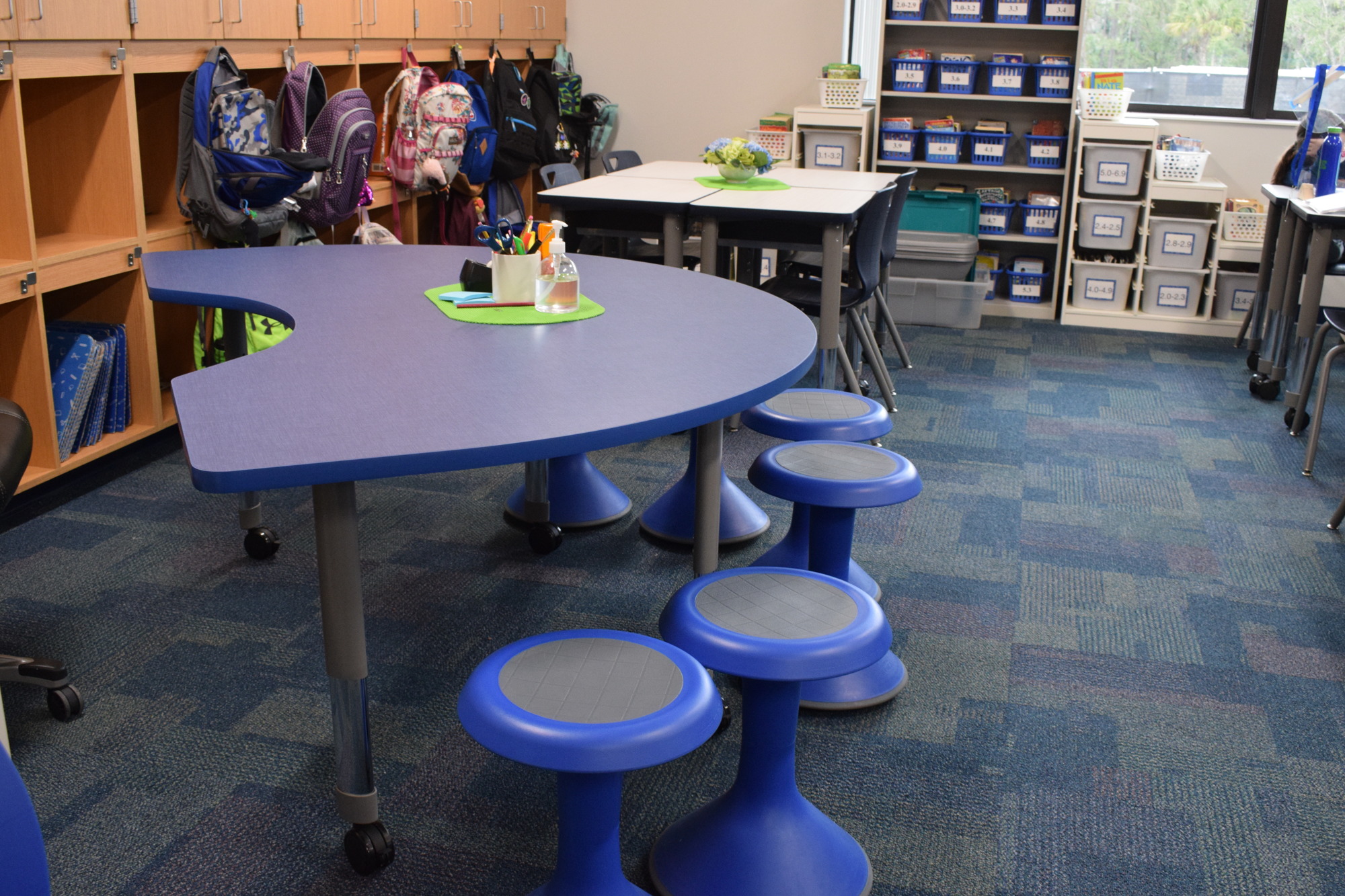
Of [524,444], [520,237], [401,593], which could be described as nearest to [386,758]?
[401,593]

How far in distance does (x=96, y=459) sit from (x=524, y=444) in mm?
2494

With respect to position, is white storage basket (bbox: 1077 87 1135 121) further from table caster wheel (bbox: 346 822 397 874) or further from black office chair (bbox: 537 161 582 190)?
table caster wheel (bbox: 346 822 397 874)

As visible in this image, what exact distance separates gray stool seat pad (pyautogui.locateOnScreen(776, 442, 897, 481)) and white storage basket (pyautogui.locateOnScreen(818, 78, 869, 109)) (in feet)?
12.6

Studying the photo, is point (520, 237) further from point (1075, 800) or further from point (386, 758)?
point (1075, 800)

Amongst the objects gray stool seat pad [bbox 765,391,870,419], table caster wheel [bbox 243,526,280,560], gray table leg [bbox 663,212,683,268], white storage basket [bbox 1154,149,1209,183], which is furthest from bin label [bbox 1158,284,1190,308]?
table caster wheel [bbox 243,526,280,560]

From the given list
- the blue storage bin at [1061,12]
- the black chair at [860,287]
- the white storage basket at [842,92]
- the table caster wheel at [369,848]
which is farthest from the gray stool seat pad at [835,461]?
the blue storage bin at [1061,12]

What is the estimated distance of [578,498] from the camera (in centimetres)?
318

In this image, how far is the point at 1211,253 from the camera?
5.58 metres

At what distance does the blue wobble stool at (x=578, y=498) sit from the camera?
313 centimetres

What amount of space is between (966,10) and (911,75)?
40 cm

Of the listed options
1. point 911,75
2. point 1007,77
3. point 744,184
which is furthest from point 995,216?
point 744,184

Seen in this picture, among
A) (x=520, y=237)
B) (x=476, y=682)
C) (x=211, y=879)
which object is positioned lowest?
(x=211, y=879)

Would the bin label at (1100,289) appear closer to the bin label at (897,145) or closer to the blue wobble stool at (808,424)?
the bin label at (897,145)

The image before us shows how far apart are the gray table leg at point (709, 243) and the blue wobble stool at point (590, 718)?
8.24 feet
